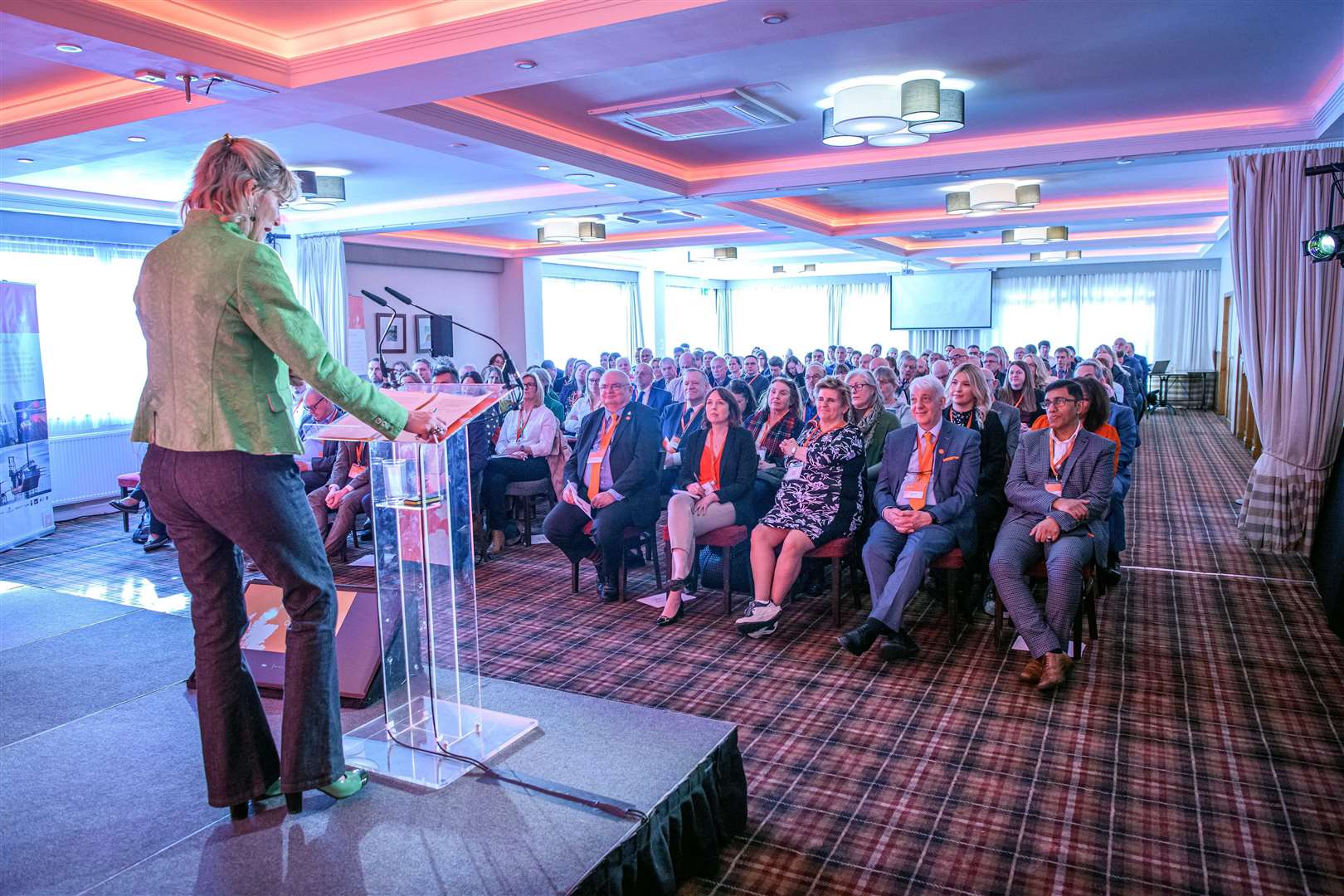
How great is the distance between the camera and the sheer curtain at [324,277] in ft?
33.6

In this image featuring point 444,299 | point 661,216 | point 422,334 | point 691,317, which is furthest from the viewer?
point 691,317

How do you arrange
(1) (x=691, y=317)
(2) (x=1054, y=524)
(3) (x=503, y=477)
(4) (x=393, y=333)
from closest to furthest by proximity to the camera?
1. (2) (x=1054, y=524)
2. (3) (x=503, y=477)
3. (4) (x=393, y=333)
4. (1) (x=691, y=317)

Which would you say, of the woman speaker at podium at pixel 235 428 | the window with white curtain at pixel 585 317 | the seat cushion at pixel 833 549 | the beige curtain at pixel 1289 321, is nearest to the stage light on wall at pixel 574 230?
the window with white curtain at pixel 585 317

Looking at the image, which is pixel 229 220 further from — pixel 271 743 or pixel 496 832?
pixel 496 832

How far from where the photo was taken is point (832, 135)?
5340mm

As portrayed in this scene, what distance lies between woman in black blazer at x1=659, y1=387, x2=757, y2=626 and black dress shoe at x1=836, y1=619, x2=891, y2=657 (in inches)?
37.9

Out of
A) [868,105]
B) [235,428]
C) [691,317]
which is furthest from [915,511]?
[691,317]

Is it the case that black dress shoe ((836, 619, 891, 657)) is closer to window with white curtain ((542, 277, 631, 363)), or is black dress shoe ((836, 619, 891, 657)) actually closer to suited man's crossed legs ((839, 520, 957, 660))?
suited man's crossed legs ((839, 520, 957, 660))

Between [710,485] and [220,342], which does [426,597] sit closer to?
[220,342]

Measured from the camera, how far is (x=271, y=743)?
216 cm

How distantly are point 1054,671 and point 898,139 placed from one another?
332cm

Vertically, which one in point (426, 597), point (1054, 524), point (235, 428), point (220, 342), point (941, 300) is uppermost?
point (941, 300)

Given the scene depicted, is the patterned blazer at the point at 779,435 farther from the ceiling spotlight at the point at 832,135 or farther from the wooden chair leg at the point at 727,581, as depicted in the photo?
the ceiling spotlight at the point at 832,135

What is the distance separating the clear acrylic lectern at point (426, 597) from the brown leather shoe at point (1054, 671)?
2.23 metres
